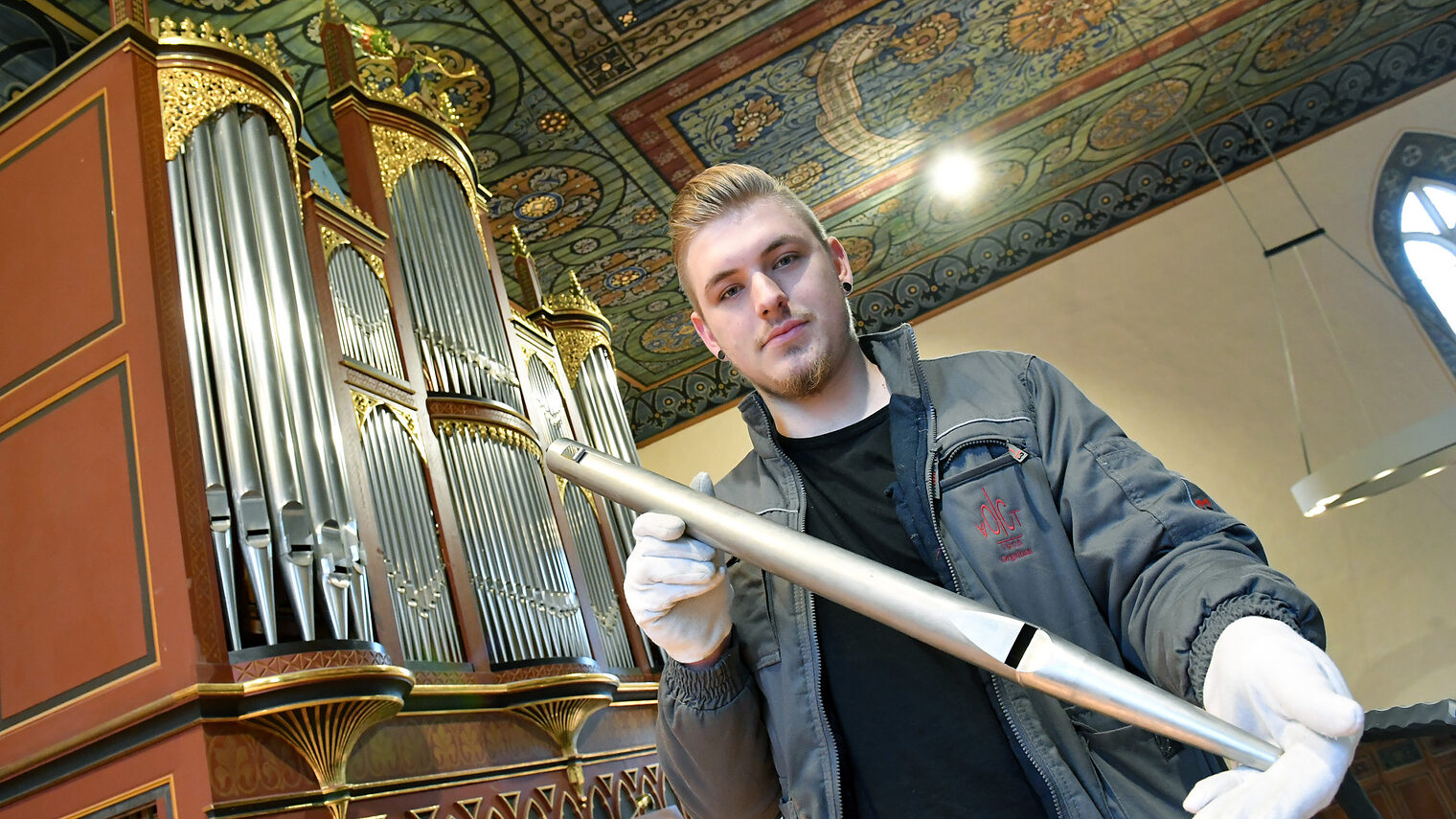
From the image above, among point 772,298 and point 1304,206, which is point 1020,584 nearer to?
point 772,298

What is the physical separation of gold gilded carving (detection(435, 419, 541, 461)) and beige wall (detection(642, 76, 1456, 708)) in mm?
3943

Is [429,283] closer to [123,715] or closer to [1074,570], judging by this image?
[123,715]

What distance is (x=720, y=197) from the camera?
1.39 metres

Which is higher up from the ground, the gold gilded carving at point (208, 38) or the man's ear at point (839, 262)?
the gold gilded carving at point (208, 38)

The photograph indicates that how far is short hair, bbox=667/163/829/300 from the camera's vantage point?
54.8 inches

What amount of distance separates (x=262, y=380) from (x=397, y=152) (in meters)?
1.93

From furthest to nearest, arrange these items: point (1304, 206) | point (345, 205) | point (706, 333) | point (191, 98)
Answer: point (1304, 206), point (345, 205), point (191, 98), point (706, 333)

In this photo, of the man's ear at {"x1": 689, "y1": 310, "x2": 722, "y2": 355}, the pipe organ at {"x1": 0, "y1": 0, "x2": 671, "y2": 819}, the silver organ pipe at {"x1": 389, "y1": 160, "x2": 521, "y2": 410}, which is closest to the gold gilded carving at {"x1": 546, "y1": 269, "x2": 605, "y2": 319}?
the silver organ pipe at {"x1": 389, "y1": 160, "x2": 521, "y2": 410}

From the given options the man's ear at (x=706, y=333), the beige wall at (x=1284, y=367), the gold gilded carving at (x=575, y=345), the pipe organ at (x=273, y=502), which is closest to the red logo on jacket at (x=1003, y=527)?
the man's ear at (x=706, y=333)

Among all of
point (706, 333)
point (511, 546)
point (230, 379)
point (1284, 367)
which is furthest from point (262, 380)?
point (1284, 367)

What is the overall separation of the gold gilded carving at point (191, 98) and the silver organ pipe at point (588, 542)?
171 cm

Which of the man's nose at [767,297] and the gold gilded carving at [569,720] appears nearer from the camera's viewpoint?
the man's nose at [767,297]

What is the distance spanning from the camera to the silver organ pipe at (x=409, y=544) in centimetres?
319

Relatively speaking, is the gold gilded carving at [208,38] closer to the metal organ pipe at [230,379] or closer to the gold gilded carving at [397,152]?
the metal organ pipe at [230,379]
